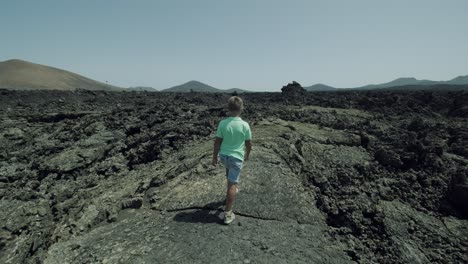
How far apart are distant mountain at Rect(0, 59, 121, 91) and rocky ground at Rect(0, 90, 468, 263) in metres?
81.7

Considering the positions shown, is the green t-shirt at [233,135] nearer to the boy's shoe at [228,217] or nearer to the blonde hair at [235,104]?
the blonde hair at [235,104]

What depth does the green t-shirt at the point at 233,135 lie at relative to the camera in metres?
6.20

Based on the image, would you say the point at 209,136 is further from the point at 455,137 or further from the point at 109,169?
the point at 455,137

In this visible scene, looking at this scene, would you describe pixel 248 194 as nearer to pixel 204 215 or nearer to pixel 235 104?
pixel 204 215

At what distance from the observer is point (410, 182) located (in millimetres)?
8805

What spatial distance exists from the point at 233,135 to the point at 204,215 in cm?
154

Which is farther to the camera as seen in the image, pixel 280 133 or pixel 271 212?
pixel 280 133

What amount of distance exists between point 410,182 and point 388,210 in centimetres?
172

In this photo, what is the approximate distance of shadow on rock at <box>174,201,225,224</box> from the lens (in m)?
6.25

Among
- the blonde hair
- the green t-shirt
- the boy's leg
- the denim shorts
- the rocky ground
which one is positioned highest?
the blonde hair

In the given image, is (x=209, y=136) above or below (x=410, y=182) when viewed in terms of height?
above

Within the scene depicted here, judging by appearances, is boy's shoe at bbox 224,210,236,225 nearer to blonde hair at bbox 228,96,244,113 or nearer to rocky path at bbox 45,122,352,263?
rocky path at bbox 45,122,352,263

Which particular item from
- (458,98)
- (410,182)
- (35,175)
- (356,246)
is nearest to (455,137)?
(410,182)

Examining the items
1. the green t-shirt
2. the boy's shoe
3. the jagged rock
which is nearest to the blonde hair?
the green t-shirt
